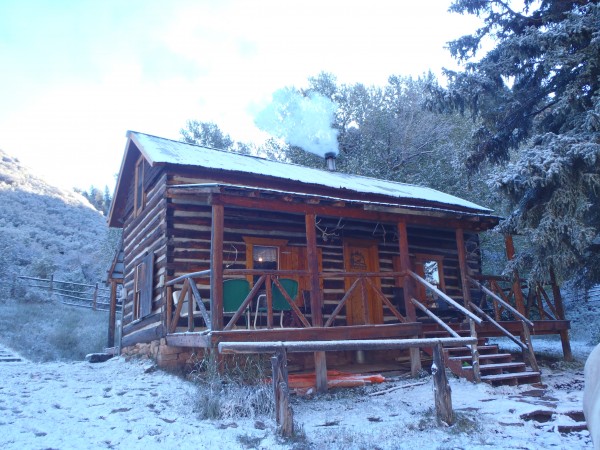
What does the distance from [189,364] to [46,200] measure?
41.6m

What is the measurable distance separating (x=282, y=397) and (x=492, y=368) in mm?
4797

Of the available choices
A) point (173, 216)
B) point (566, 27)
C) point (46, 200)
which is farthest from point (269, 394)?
point (46, 200)

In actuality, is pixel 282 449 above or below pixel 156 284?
below

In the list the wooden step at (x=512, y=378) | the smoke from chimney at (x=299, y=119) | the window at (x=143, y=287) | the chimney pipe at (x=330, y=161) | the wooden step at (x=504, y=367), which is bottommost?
the wooden step at (x=512, y=378)

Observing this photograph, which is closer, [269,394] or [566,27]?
[269,394]

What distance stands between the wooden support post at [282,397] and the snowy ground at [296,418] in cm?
17

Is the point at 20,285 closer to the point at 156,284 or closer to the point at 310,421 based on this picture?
the point at 156,284

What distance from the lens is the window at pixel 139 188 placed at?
1309 cm

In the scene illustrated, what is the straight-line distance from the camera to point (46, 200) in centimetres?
4559

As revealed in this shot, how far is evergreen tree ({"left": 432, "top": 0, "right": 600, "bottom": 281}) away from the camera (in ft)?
28.3

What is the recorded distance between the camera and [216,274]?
8.20m

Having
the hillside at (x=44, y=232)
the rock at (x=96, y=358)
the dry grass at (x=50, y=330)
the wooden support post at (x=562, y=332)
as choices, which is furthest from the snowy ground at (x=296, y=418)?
the hillside at (x=44, y=232)

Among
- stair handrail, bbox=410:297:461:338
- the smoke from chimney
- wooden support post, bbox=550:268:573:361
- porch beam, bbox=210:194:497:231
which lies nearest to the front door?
porch beam, bbox=210:194:497:231

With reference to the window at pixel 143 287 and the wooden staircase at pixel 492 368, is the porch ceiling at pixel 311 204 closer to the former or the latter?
the window at pixel 143 287
